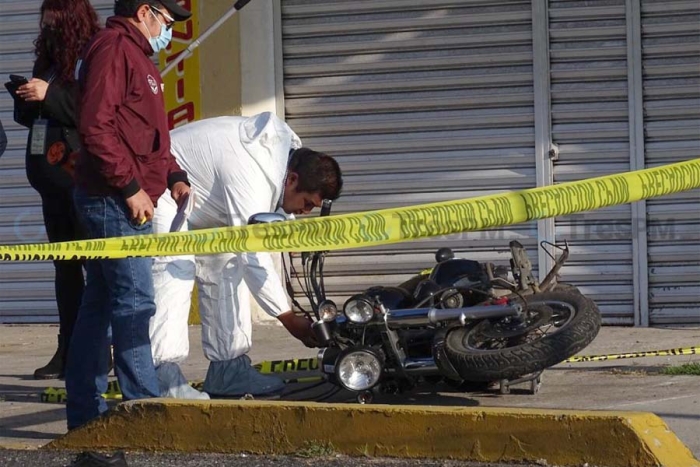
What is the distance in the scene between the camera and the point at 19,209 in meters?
10.1

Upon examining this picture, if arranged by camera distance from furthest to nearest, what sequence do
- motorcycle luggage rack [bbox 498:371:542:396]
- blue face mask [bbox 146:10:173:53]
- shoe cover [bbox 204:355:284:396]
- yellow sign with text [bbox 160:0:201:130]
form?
yellow sign with text [bbox 160:0:201:130]
shoe cover [bbox 204:355:284:396]
motorcycle luggage rack [bbox 498:371:542:396]
blue face mask [bbox 146:10:173:53]

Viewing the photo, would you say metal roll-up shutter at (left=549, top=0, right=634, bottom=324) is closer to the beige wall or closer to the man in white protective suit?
the beige wall

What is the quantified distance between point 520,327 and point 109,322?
1.79 metres

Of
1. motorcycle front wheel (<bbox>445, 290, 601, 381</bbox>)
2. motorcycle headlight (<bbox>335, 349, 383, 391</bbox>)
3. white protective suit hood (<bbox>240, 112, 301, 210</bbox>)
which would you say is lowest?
motorcycle headlight (<bbox>335, 349, 383, 391</bbox>)

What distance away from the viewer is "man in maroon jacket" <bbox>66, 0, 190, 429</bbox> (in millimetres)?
4875

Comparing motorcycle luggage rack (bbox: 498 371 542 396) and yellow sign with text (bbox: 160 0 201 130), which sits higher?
yellow sign with text (bbox: 160 0 201 130)

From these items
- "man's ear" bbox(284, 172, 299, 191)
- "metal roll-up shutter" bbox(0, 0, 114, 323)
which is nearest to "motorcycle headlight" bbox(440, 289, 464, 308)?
"man's ear" bbox(284, 172, 299, 191)

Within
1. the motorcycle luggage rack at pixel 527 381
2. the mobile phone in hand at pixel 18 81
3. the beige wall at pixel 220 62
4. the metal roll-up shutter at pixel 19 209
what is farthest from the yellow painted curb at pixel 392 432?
the metal roll-up shutter at pixel 19 209

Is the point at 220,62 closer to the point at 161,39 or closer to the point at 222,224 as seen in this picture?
the point at 222,224

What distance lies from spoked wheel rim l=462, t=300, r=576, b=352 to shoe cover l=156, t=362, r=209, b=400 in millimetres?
1284

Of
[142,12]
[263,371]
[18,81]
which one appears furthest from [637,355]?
[18,81]

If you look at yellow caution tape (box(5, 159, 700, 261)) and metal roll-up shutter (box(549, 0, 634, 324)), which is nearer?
yellow caution tape (box(5, 159, 700, 261))

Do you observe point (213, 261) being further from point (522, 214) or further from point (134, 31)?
point (522, 214)

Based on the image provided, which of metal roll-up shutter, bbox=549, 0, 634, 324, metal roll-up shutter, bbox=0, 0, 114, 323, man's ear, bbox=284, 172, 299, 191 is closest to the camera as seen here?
man's ear, bbox=284, 172, 299, 191
